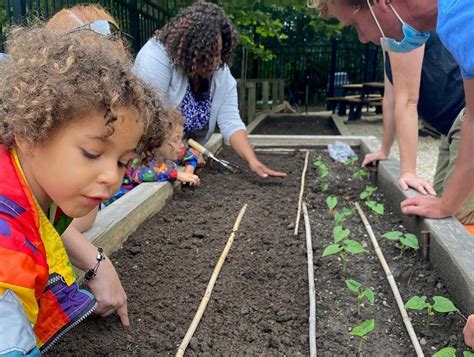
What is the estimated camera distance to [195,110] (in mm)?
3965

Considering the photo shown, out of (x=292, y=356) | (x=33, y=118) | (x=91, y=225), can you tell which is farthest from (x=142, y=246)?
(x=33, y=118)

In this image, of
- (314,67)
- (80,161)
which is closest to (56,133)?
(80,161)

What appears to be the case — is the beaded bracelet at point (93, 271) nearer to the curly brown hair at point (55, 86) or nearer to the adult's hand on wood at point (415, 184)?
the curly brown hair at point (55, 86)

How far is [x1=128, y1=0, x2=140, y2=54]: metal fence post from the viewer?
17.4ft

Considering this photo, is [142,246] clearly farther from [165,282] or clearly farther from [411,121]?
[411,121]

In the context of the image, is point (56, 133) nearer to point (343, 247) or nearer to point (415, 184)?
point (343, 247)

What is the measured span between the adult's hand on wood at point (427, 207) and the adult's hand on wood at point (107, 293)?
158cm

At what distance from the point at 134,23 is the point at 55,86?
444 cm

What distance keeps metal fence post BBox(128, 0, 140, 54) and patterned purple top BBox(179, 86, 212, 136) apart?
160cm

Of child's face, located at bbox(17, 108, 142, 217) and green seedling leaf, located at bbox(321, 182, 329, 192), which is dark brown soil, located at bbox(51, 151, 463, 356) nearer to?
green seedling leaf, located at bbox(321, 182, 329, 192)

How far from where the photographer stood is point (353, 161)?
4.65 meters

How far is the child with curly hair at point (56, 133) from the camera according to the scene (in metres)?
1.16

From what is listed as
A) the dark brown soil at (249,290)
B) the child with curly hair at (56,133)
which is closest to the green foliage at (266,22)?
the dark brown soil at (249,290)

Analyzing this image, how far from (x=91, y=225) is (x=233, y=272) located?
676 millimetres
